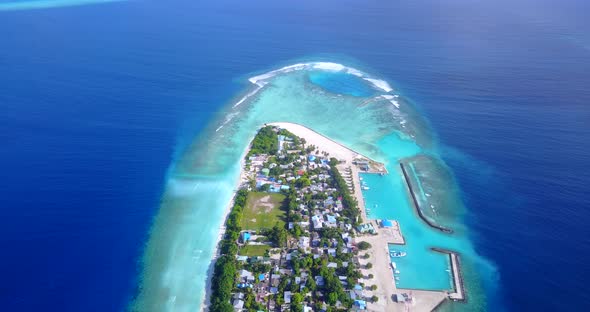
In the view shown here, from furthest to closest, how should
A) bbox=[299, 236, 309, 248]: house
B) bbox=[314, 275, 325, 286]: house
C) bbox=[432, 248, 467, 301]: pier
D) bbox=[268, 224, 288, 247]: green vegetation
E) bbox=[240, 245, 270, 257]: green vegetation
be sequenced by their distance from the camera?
bbox=[299, 236, 309, 248]: house, bbox=[268, 224, 288, 247]: green vegetation, bbox=[240, 245, 270, 257]: green vegetation, bbox=[314, 275, 325, 286]: house, bbox=[432, 248, 467, 301]: pier

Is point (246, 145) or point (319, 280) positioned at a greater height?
point (246, 145)

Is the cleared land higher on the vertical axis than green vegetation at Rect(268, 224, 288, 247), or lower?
higher

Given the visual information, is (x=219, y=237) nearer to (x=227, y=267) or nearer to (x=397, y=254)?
(x=227, y=267)

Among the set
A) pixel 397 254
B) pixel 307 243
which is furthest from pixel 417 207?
pixel 307 243

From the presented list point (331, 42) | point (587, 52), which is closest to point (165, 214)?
point (331, 42)

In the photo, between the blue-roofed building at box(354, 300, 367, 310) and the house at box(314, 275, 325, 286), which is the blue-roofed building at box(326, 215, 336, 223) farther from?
the blue-roofed building at box(354, 300, 367, 310)

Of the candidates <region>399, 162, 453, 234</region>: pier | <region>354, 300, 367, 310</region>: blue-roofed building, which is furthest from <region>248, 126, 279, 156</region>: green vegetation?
<region>354, 300, 367, 310</region>: blue-roofed building

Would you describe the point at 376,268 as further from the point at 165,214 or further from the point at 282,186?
the point at 165,214
